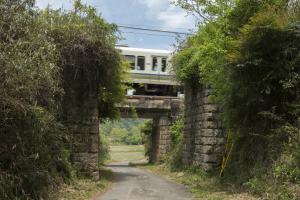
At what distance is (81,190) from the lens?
14.4m

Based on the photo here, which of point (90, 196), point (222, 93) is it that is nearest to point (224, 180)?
point (222, 93)

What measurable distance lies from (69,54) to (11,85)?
6.02 meters

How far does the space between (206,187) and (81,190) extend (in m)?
4.00

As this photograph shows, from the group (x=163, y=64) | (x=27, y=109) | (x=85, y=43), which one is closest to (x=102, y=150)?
(x=163, y=64)

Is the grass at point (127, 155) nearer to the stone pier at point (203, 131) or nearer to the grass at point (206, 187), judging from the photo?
the stone pier at point (203, 131)

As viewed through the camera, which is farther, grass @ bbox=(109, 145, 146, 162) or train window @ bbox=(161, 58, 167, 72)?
→ grass @ bbox=(109, 145, 146, 162)

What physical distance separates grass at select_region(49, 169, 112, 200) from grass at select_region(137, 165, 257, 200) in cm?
289

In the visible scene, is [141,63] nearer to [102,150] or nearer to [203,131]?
[102,150]

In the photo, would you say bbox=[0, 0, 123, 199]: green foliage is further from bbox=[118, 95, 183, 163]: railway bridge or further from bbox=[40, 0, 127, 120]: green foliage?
bbox=[118, 95, 183, 163]: railway bridge

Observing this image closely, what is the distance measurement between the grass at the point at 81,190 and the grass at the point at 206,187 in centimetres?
289

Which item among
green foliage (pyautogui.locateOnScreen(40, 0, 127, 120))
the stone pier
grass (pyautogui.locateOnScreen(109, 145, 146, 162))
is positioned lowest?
grass (pyautogui.locateOnScreen(109, 145, 146, 162))

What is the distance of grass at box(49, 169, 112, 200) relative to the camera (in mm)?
12927

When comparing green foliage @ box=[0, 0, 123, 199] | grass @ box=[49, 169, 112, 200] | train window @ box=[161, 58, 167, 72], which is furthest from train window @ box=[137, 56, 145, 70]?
green foliage @ box=[0, 0, 123, 199]

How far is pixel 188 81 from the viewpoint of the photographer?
21031 mm
